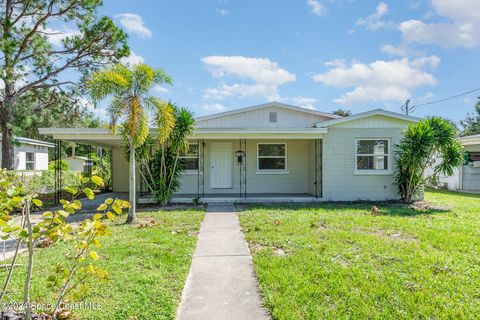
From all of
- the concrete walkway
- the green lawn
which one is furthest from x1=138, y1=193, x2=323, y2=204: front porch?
the concrete walkway

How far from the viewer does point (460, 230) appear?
655cm

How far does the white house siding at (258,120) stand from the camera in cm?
1318

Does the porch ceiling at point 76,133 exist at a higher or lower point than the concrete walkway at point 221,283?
higher

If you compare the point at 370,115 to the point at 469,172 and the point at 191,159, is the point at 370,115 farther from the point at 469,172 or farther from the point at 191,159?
the point at 469,172

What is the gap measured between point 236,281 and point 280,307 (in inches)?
35.3

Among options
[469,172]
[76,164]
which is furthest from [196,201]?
[76,164]

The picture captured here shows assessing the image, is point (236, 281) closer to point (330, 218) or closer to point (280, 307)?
point (280, 307)

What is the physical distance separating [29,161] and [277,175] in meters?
16.5

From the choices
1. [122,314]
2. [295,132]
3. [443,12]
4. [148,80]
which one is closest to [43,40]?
[148,80]

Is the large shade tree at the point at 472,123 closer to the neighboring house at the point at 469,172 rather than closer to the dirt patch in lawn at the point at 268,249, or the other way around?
the neighboring house at the point at 469,172

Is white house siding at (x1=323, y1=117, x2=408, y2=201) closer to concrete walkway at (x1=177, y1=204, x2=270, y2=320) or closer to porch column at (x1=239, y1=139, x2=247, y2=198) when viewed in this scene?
porch column at (x1=239, y1=139, x2=247, y2=198)

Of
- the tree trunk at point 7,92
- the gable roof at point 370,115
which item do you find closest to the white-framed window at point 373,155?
the gable roof at point 370,115

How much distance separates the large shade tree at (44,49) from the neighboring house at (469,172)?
729 inches

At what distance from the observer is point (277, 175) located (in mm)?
13250
